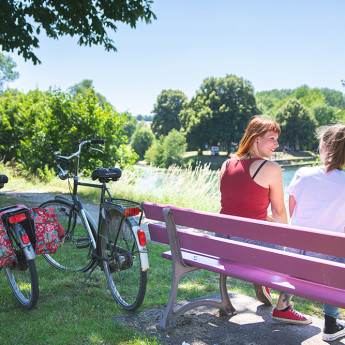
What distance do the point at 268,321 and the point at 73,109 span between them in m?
12.8

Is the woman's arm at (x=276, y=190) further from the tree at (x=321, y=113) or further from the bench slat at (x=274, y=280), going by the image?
the tree at (x=321, y=113)

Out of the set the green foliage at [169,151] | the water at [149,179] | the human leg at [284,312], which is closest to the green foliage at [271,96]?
the green foliage at [169,151]

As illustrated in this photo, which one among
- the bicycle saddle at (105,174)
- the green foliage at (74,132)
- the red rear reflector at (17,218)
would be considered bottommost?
the red rear reflector at (17,218)

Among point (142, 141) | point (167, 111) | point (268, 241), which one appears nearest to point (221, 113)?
point (142, 141)

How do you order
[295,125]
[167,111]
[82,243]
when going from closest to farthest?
1. [82,243]
2. [295,125]
3. [167,111]

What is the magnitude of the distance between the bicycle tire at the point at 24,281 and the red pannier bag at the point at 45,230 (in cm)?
18

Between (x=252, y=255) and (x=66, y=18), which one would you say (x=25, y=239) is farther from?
(x=66, y=18)

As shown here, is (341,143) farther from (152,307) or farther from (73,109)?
(73,109)

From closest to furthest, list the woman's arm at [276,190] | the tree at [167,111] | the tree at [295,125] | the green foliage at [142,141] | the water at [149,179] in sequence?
the woman's arm at [276,190] < the water at [149,179] < the tree at [295,125] < the green foliage at [142,141] < the tree at [167,111]

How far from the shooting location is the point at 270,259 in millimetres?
2658

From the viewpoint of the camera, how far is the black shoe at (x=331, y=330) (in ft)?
9.82

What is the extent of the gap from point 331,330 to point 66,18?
28.7 feet

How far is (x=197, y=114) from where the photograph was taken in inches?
2311

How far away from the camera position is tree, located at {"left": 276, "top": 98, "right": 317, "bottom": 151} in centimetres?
6888
